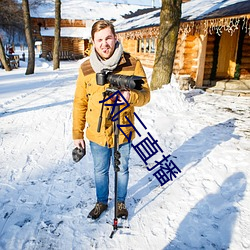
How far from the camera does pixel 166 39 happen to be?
6883 mm

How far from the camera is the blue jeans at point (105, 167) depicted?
217cm

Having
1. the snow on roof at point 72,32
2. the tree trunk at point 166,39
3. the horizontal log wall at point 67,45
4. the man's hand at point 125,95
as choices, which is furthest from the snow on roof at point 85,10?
the man's hand at point 125,95

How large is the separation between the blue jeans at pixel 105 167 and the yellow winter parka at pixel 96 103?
0.09m

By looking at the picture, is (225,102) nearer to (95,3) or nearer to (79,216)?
(79,216)

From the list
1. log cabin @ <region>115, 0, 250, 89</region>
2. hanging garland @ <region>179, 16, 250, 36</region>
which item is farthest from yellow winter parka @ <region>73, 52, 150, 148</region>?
log cabin @ <region>115, 0, 250, 89</region>

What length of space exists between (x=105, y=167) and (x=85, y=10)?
35881mm

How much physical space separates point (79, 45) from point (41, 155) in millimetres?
29297

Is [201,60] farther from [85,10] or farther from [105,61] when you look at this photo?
[85,10]

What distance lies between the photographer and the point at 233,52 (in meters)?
10.9

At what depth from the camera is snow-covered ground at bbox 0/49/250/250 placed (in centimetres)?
218

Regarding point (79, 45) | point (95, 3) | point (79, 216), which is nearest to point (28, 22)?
point (79, 216)

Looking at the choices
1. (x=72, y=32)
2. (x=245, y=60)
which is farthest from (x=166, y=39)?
(x=72, y=32)

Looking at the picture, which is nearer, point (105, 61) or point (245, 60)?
Answer: point (105, 61)

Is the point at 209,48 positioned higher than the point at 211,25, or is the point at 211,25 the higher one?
the point at 211,25
